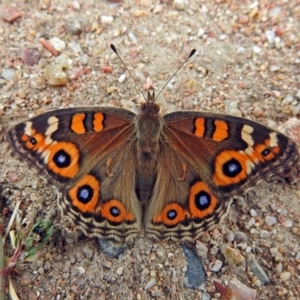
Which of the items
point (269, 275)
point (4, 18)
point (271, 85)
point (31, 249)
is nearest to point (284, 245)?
point (269, 275)

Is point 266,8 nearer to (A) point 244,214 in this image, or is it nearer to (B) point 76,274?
(A) point 244,214

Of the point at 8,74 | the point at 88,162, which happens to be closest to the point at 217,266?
the point at 88,162

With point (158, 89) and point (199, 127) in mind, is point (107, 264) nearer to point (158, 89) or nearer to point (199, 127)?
point (199, 127)

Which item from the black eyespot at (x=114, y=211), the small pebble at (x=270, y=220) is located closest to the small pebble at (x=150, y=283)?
the black eyespot at (x=114, y=211)

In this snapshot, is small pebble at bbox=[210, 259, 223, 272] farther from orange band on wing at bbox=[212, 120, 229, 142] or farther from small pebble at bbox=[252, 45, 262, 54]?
small pebble at bbox=[252, 45, 262, 54]

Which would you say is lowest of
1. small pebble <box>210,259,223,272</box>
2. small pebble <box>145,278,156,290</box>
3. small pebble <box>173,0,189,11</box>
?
small pebble <box>145,278,156,290</box>

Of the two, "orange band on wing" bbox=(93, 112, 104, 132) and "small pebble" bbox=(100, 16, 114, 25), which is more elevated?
"small pebble" bbox=(100, 16, 114, 25)

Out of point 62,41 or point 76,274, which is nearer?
point 76,274

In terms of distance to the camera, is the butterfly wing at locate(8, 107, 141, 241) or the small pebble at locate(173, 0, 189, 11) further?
the small pebble at locate(173, 0, 189, 11)

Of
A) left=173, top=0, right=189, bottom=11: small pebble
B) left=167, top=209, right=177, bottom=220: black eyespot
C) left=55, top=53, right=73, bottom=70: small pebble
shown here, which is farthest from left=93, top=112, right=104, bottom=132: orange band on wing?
left=173, top=0, right=189, bottom=11: small pebble
